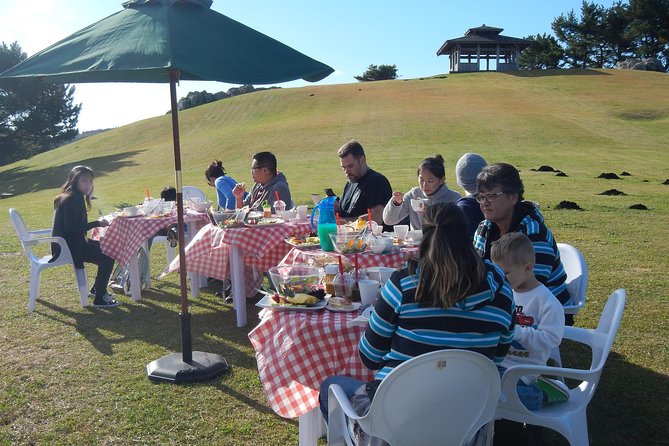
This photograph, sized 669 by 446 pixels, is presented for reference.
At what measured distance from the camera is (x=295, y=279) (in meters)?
2.90

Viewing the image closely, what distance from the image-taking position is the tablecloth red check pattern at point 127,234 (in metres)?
6.08

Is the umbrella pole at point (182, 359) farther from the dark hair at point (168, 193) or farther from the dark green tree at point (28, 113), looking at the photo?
the dark green tree at point (28, 113)

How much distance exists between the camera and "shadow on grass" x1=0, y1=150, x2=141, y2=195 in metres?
32.9

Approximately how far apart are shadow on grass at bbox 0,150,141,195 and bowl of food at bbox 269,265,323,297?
32150mm

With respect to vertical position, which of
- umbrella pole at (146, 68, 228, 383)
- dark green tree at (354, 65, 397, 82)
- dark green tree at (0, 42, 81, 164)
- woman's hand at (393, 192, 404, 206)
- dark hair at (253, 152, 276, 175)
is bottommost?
umbrella pole at (146, 68, 228, 383)

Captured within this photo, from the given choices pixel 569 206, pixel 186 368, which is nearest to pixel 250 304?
pixel 186 368

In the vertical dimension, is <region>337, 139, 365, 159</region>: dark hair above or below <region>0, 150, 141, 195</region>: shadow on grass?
A: above

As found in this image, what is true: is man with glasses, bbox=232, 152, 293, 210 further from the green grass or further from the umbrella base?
the umbrella base

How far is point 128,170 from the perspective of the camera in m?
32.8

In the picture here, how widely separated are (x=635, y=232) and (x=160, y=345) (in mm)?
8556

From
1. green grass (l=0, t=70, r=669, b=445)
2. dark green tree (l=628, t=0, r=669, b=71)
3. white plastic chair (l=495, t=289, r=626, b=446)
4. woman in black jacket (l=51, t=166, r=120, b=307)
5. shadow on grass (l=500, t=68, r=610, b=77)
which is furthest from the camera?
dark green tree (l=628, t=0, r=669, b=71)

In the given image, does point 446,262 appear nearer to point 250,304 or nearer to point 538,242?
point 538,242

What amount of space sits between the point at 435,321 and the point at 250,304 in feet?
14.1

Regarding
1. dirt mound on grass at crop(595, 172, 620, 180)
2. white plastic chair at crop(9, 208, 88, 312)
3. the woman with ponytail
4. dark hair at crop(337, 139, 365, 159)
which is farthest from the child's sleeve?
dirt mound on grass at crop(595, 172, 620, 180)
